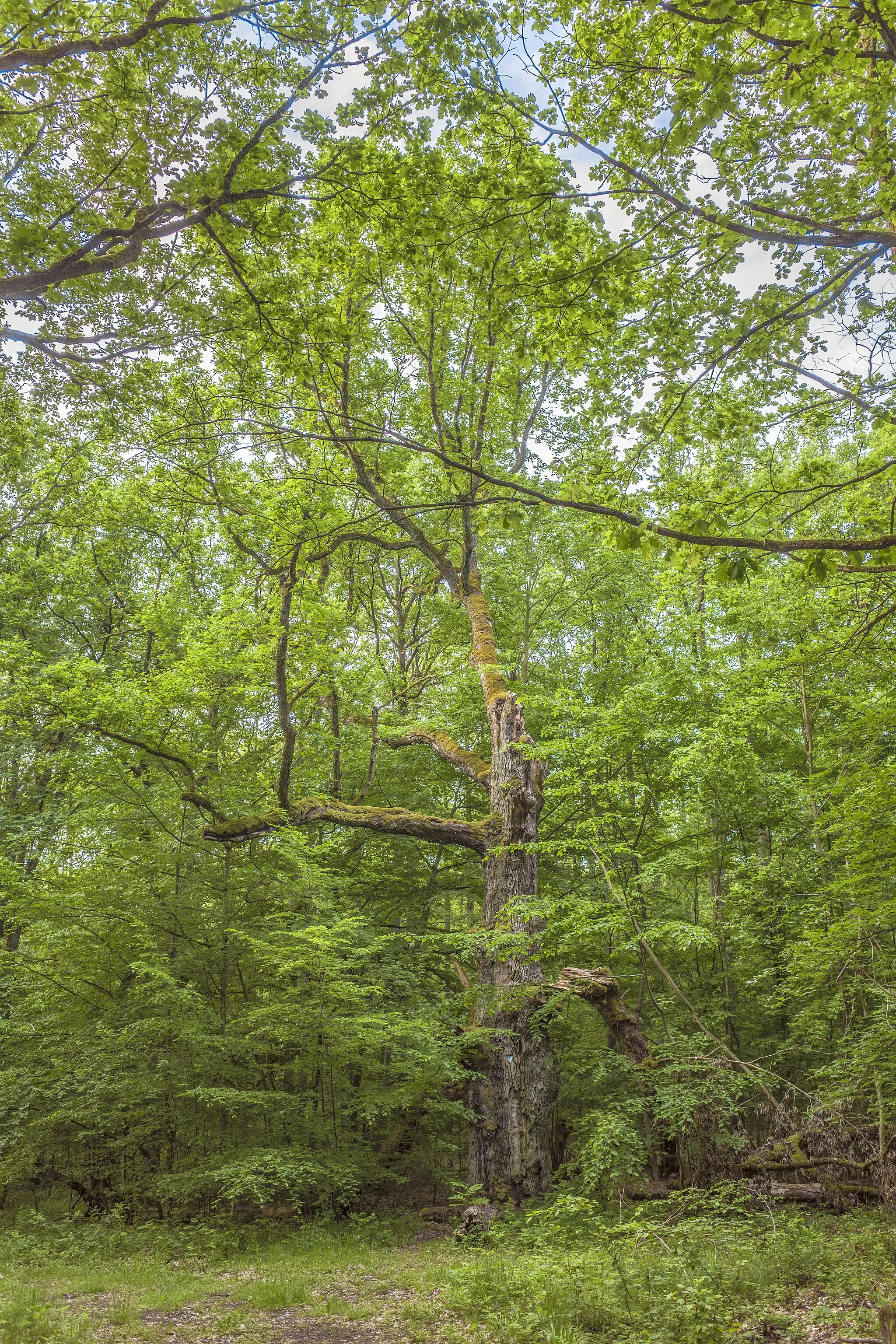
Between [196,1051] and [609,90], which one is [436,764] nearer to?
[196,1051]

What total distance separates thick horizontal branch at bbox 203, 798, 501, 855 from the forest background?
0.18ft

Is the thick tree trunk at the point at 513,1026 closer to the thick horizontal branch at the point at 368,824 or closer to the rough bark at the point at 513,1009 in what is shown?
the rough bark at the point at 513,1009

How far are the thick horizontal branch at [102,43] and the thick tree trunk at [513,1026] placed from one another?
23.2ft

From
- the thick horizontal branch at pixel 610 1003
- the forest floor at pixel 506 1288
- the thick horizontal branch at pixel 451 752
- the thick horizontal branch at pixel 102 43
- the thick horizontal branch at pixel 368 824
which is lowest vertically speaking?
the forest floor at pixel 506 1288

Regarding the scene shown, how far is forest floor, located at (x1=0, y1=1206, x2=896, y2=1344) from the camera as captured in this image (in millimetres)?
3904

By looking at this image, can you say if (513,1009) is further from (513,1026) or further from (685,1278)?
(685,1278)

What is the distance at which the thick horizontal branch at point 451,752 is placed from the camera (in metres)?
10.3

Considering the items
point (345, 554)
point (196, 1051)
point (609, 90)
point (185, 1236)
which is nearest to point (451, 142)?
point (609, 90)

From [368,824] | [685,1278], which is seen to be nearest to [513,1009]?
[368,824]

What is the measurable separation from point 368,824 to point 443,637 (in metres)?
5.78

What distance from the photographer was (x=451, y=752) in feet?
35.5

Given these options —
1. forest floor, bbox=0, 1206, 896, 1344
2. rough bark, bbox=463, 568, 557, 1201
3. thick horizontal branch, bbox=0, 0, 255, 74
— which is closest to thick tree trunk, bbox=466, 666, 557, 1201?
rough bark, bbox=463, 568, 557, 1201

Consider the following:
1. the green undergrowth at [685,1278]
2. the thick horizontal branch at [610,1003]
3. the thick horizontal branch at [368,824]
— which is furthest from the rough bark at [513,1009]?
the green undergrowth at [685,1278]

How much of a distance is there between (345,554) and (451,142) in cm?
729
